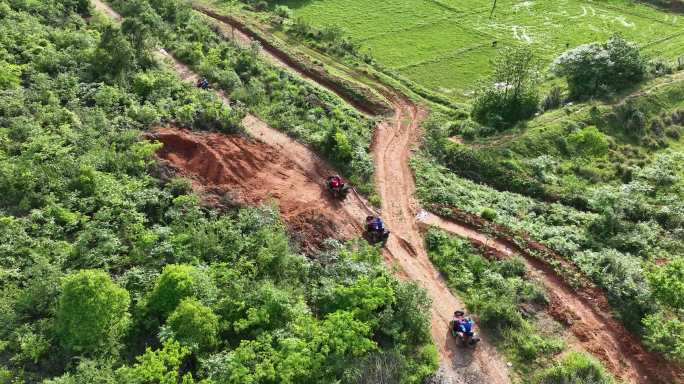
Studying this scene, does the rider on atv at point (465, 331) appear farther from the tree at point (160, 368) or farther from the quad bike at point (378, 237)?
the tree at point (160, 368)

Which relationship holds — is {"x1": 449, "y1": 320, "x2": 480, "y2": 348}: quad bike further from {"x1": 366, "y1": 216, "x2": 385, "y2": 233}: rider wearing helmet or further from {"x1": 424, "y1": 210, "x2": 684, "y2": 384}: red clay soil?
{"x1": 366, "y1": 216, "x2": 385, "y2": 233}: rider wearing helmet

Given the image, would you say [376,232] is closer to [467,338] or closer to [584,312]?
[467,338]

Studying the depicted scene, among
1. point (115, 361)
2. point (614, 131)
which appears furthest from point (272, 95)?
point (614, 131)

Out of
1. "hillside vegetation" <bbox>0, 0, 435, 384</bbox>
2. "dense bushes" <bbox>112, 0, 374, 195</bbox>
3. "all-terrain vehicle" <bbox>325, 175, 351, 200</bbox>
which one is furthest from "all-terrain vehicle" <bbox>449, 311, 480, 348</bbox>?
"dense bushes" <bbox>112, 0, 374, 195</bbox>

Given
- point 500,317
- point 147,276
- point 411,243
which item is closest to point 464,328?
point 500,317

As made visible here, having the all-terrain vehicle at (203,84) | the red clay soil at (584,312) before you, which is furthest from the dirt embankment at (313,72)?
the red clay soil at (584,312)

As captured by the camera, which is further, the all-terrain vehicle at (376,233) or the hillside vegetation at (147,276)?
the all-terrain vehicle at (376,233)
